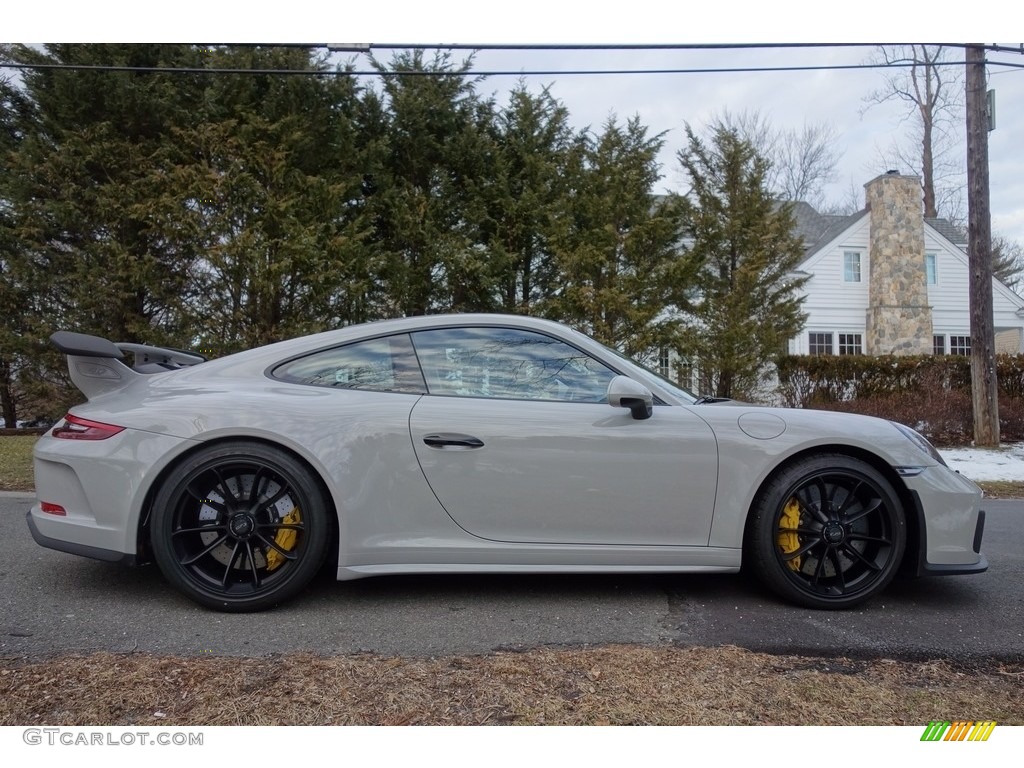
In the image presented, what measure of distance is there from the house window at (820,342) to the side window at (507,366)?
797 inches

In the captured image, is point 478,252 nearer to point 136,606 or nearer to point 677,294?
point 677,294

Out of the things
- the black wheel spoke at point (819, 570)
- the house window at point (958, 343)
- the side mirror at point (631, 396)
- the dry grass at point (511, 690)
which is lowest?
the dry grass at point (511, 690)

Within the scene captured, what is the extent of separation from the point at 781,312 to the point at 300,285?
8683 mm

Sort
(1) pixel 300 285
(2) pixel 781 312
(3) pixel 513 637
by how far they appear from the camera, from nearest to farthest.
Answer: (3) pixel 513 637, (1) pixel 300 285, (2) pixel 781 312

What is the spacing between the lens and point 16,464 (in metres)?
7.02

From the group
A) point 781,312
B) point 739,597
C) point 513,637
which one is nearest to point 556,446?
point 513,637

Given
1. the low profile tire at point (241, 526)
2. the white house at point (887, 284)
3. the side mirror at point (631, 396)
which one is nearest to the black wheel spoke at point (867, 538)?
the side mirror at point (631, 396)

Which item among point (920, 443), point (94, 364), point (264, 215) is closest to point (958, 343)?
point (264, 215)

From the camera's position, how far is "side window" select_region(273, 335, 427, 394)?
305 cm

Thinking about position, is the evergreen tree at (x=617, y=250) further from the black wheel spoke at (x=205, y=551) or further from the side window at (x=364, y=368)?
the black wheel spoke at (x=205, y=551)

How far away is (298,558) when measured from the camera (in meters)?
2.87

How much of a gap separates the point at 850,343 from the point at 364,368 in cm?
2175

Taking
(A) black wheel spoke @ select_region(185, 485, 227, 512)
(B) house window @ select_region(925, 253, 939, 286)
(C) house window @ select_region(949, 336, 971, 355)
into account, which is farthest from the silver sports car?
(B) house window @ select_region(925, 253, 939, 286)

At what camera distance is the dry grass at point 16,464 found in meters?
6.07
